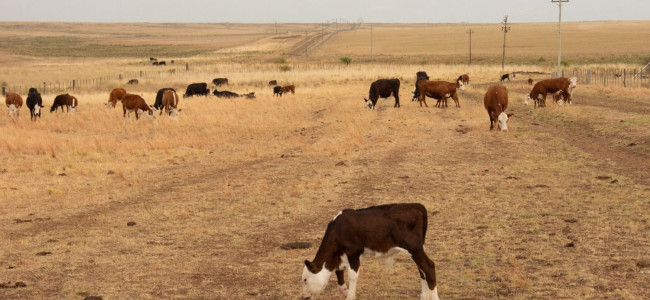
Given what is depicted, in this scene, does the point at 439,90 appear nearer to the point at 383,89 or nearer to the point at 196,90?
the point at 383,89

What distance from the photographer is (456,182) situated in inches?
639

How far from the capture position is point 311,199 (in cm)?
1507

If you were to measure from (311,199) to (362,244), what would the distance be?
684 centimetres

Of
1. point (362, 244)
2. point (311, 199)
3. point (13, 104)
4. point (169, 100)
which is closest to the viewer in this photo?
point (362, 244)

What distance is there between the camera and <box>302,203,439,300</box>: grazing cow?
8.12m

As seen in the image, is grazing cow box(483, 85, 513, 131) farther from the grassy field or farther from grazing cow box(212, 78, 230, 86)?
grazing cow box(212, 78, 230, 86)

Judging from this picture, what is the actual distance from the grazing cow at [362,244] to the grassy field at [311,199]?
0.70 m

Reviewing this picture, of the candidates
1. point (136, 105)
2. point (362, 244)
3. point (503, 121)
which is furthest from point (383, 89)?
point (362, 244)

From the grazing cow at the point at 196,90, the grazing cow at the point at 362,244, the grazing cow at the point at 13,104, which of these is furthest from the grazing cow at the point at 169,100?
the grazing cow at the point at 362,244

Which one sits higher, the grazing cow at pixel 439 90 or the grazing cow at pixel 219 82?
the grazing cow at pixel 439 90

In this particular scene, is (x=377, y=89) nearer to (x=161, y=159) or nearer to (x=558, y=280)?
(x=161, y=159)

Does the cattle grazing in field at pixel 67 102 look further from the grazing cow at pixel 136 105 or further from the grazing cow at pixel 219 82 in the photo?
the grazing cow at pixel 219 82

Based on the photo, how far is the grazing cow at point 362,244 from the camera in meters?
8.12

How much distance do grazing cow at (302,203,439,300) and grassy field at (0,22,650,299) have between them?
699 mm
